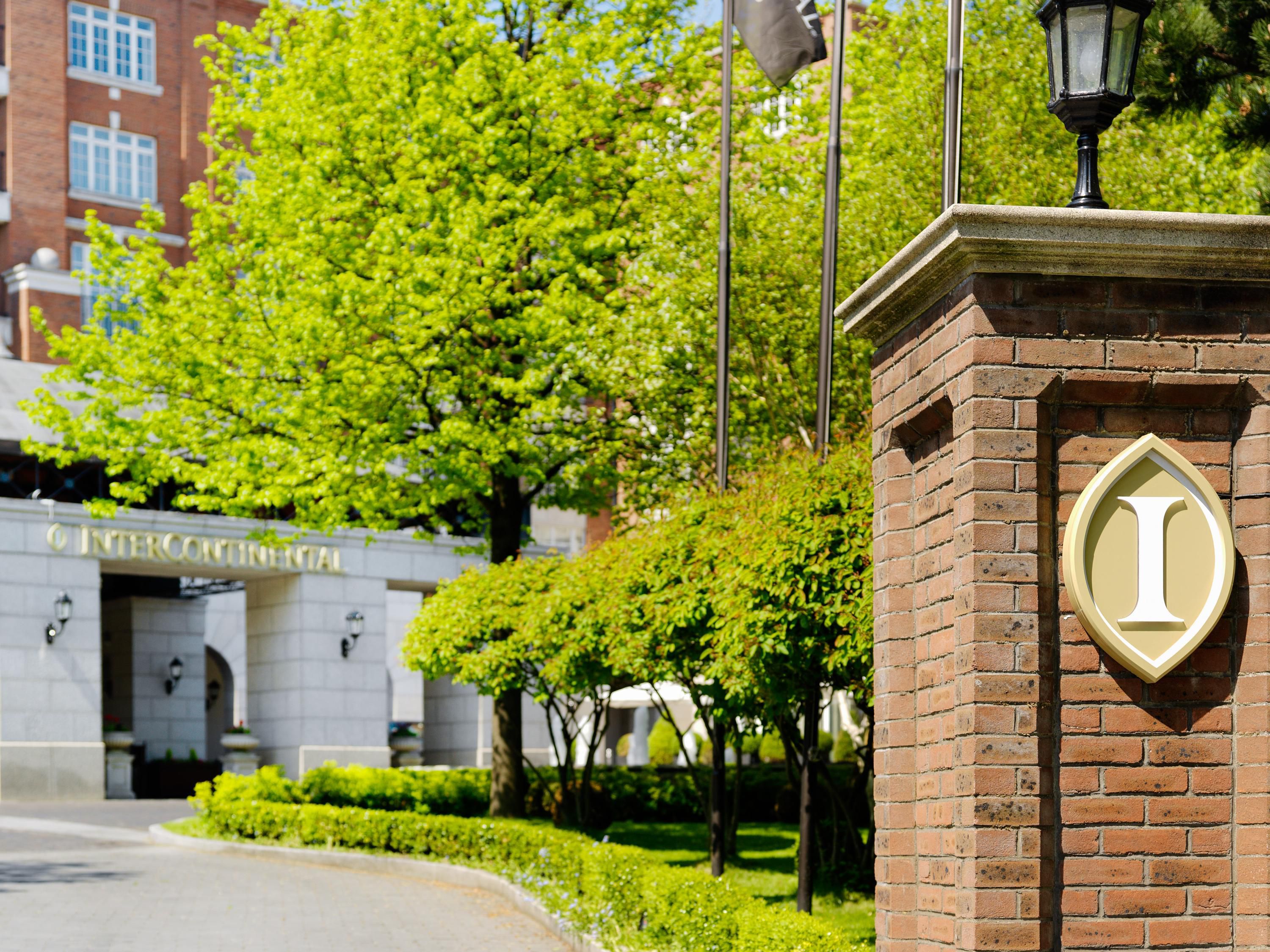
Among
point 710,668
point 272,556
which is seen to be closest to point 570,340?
point 710,668

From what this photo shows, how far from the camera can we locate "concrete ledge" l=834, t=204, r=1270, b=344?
4742 millimetres

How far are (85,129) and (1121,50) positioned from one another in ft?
122

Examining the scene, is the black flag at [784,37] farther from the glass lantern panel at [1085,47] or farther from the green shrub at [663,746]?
the green shrub at [663,746]

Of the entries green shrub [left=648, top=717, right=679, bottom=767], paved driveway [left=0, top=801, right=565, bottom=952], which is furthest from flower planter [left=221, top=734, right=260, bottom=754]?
paved driveway [left=0, top=801, right=565, bottom=952]

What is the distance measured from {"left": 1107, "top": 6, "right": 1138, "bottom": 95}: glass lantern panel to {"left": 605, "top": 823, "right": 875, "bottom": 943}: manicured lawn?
16.2 feet

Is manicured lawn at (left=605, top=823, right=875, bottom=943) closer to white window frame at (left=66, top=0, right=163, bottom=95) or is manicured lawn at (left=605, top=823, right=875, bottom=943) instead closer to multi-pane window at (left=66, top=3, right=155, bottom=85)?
white window frame at (left=66, top=0, right=163, bottom=95)

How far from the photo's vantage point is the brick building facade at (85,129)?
36.9 m

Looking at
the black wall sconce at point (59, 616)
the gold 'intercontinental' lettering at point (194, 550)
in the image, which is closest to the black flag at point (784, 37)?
the gold 'intercontinental' lettering at point (194, 550)

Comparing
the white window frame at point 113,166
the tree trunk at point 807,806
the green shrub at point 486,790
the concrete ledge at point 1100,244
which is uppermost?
the white window frame at point 113,166

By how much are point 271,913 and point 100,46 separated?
3013 centimetres

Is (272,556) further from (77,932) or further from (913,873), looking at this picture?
(913,873)

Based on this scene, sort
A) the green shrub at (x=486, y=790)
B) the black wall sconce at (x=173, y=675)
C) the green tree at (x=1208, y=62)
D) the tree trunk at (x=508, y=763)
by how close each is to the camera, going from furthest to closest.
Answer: the black wall sconce at (x=173, y=675)
the green shrub at (x=486, y=790)
the tree trunk at (x=508, y=763)
the green tree at (x=1208, y=62)

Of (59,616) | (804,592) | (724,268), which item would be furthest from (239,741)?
(804,592)

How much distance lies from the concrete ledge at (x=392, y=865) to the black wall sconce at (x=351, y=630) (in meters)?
10.0
